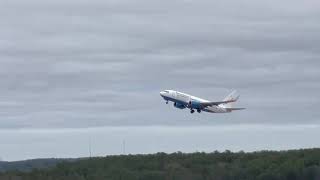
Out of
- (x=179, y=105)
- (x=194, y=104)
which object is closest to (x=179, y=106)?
(x=179, y=105)

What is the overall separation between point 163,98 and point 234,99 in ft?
37.7

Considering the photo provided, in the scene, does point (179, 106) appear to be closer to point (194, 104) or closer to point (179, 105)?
point (179, 105)

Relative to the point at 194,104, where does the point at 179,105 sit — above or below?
above

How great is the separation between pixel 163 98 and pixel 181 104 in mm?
4685

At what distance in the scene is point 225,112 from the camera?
193 metres

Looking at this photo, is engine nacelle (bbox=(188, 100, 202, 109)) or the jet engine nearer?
engine nacelle (bbox=(188, 100, 202, 109))

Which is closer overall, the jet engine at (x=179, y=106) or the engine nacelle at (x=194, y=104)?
the engine nacelle at (x=194, y=104)

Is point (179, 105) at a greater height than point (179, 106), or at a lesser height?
greater

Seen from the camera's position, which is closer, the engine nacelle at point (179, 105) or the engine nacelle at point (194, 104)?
the engine nacelle at point (194, 104)

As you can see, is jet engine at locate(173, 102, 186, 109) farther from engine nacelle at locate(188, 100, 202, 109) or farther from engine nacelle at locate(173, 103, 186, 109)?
engine nacelle at locate(188, 100, 202, 109)

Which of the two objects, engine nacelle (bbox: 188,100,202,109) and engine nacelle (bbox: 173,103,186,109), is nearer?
engine nacelle (bbox: 188,100,202,109)

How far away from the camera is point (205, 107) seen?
183875 millimetres

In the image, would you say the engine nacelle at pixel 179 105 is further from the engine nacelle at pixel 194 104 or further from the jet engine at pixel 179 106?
the engine nacelle at pixel 194 104

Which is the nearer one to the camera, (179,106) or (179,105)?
(179,106)
